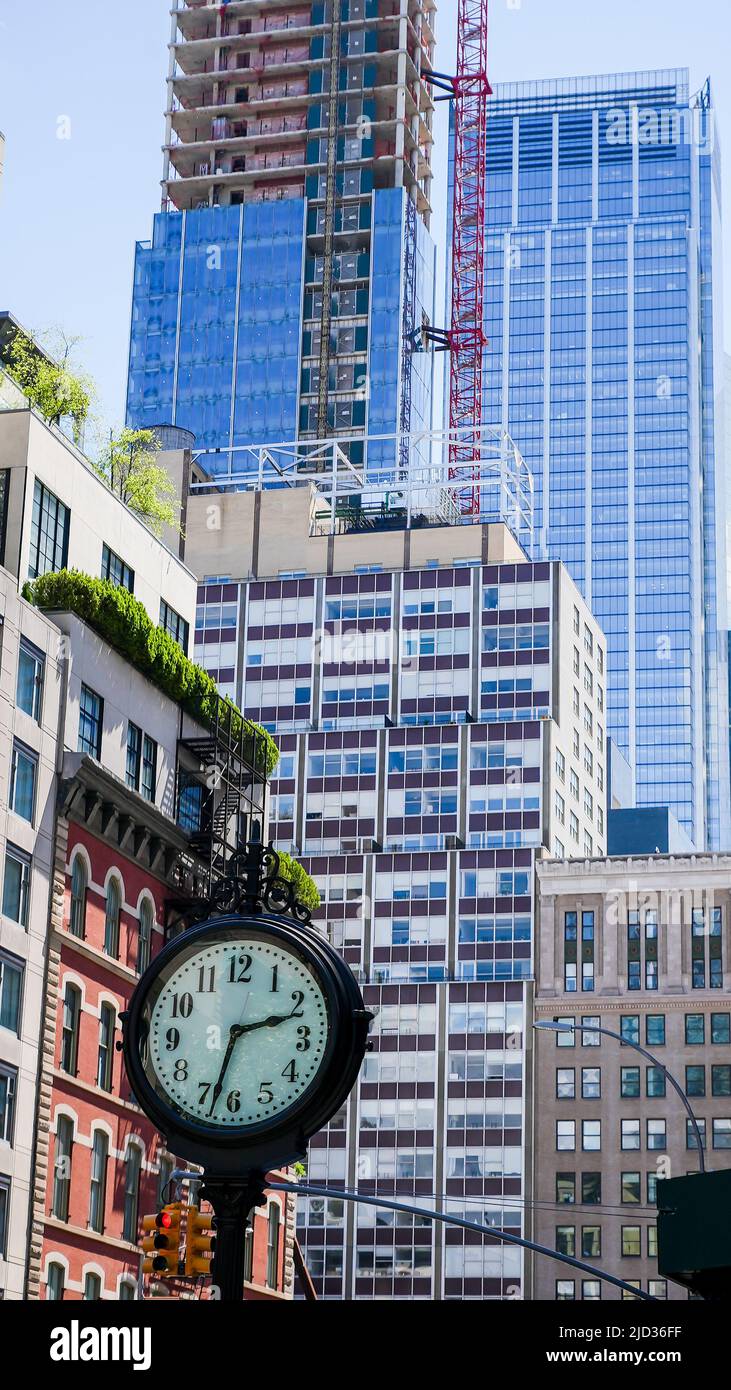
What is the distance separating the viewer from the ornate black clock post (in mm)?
8477

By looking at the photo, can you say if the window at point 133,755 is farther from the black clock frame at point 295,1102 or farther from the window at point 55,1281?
the black clock frame at point 295,1102

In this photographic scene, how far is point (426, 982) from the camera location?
143125 mm

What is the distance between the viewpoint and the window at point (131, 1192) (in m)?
58.0

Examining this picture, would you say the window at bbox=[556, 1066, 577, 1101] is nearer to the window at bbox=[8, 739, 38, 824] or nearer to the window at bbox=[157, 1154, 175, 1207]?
the window at bbox=[157, 1154, 175, 1207]

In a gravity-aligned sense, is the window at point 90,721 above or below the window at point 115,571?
below

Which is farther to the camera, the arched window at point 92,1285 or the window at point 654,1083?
the window at point 654,1083

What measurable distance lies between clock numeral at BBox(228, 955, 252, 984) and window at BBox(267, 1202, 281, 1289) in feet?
211

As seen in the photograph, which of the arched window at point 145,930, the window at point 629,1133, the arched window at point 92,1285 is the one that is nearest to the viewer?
the arched window at point 92,1285

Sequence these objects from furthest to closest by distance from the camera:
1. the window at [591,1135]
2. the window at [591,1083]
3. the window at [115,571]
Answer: the window at [591,1083] → the window at [591,1135] → the window at [115,571]

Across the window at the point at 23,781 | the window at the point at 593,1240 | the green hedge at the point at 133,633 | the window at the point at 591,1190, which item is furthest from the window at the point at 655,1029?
the window at the point at 23,781

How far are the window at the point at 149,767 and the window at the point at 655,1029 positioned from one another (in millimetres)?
81104

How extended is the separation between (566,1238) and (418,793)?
3246cm

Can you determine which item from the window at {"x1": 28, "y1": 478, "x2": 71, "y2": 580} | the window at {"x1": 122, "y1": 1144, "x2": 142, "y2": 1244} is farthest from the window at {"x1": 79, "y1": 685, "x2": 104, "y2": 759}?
the window at {"x1": 122, "y1": 1144, "x2": 142, "y2": 1244}
